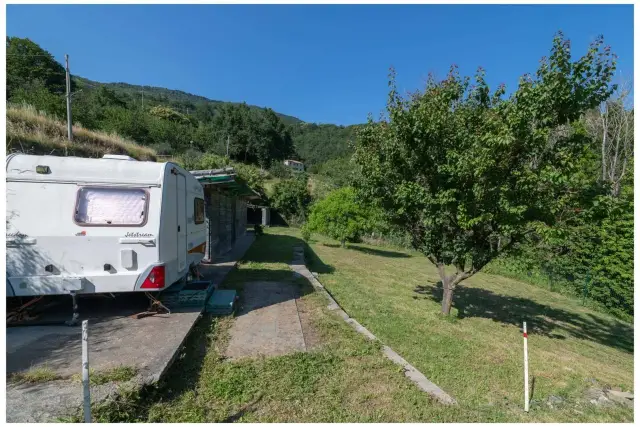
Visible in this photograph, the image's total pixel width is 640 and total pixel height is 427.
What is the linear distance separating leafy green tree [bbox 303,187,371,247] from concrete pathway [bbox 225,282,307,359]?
11.3 metres

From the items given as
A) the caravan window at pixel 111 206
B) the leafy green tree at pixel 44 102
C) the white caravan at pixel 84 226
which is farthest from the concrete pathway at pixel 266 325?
the leafy green tree at pixel 44 102

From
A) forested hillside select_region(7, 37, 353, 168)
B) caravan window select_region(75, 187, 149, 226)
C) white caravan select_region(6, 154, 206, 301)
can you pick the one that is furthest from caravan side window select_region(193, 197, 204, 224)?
forested hillside select_region(7, 37, 353, 168)

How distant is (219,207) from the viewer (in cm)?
1259

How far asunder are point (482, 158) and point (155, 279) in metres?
5.37

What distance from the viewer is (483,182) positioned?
5.78 m

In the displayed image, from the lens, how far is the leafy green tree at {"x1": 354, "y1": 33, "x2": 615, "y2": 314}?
5.30m

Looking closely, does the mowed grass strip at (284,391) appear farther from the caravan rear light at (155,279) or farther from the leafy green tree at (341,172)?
the leafy green tree at (341,172)

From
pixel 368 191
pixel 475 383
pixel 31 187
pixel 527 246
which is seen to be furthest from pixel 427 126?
pixel 31 187

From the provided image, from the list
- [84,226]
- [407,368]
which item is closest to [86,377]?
[84,226]

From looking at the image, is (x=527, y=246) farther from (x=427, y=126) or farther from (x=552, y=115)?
(x=427, y=126)

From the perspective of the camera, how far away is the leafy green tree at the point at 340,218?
19062 mm

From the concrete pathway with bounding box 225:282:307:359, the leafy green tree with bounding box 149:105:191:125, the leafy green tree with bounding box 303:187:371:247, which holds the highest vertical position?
the leafy green tree with bounding box 149:105:191:125

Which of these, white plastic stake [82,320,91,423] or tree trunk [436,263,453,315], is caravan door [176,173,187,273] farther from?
tree trunk [436,263,453,315]

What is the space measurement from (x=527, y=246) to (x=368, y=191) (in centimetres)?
342
